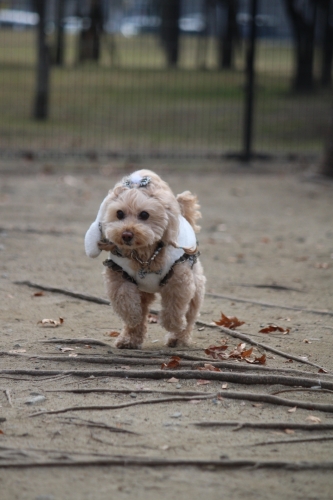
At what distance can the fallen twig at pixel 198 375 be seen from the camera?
4.41 meters

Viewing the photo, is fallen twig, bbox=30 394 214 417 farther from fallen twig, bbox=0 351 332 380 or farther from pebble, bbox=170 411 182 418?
fallen twig, bbox=0 351 332 380

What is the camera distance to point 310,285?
686 cm

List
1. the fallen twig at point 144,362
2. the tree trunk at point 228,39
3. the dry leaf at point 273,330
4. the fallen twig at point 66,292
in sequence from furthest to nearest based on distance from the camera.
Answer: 1. the tree trunk at point 228,39
2. the fallen twig at point 66,292
3. the dry leaf at point 273,330
4. the fallen twig at point 144,362

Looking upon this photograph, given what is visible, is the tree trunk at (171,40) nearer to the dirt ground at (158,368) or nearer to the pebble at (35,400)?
the dirt ground at (158,368)

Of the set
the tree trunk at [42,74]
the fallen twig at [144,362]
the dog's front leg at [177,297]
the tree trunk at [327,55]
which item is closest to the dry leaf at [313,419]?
the fallen twig at [144,362]

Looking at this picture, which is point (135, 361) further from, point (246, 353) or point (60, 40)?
point (60, 40)

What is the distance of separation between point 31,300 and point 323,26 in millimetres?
14919

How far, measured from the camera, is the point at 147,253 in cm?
462

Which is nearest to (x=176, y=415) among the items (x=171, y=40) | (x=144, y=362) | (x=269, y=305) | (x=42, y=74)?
(x=144, y=362)

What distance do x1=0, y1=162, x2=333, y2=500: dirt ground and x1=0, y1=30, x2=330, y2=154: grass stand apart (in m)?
5.52

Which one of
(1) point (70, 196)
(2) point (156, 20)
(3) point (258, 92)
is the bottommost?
(1) point (70, 196)

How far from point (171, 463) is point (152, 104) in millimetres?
13052

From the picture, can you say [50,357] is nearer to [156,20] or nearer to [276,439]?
[276,439]

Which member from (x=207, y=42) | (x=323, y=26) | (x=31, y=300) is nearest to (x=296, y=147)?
(x=207, y=42)
